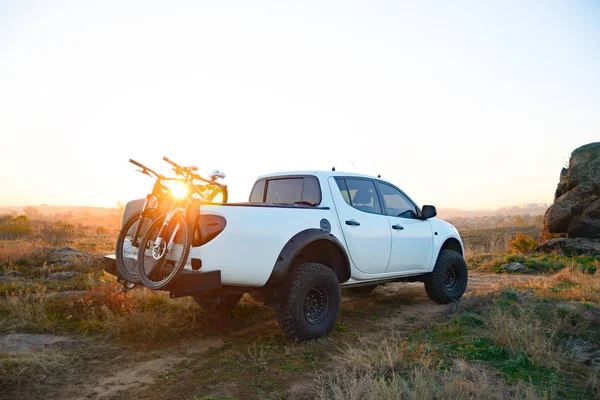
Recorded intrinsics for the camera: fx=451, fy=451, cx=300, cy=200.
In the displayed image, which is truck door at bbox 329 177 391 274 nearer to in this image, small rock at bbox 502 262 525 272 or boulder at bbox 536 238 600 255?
small rock at bbox 502 262 525 272

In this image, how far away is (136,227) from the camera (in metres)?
5.32

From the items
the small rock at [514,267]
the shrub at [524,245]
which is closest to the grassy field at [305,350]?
the small rock at [514,267]

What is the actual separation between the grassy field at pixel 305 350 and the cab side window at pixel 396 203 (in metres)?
1.52

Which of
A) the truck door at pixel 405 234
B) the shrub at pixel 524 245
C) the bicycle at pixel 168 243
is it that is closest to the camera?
the bicycle at pixel 168 243

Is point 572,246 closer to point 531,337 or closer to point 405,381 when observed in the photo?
point 531,337

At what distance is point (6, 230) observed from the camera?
738 inches

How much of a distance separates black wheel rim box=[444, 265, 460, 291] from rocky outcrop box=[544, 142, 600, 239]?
902cm

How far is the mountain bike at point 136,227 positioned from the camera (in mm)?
5027

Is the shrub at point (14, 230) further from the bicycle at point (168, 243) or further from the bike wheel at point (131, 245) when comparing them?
the bicycle at point (168, 243)

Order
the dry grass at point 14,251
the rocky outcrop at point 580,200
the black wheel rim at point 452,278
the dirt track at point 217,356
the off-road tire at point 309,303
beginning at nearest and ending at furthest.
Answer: the dirt track at point 217,356 → the off-road tire at point 309,303 → the black wheel rim at point 452,278 → the dry grass at point 14,251 → the rocky outcrop at point 580,200

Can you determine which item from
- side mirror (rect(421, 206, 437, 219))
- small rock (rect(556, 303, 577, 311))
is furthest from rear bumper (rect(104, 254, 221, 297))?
small rock (rect(556, 303, 577, 311))

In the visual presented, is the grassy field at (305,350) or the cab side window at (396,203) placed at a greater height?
the cab side window at (396,203)

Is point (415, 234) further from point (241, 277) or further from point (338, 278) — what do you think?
point (241, 277)

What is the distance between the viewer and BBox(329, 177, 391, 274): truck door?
19.1ft
